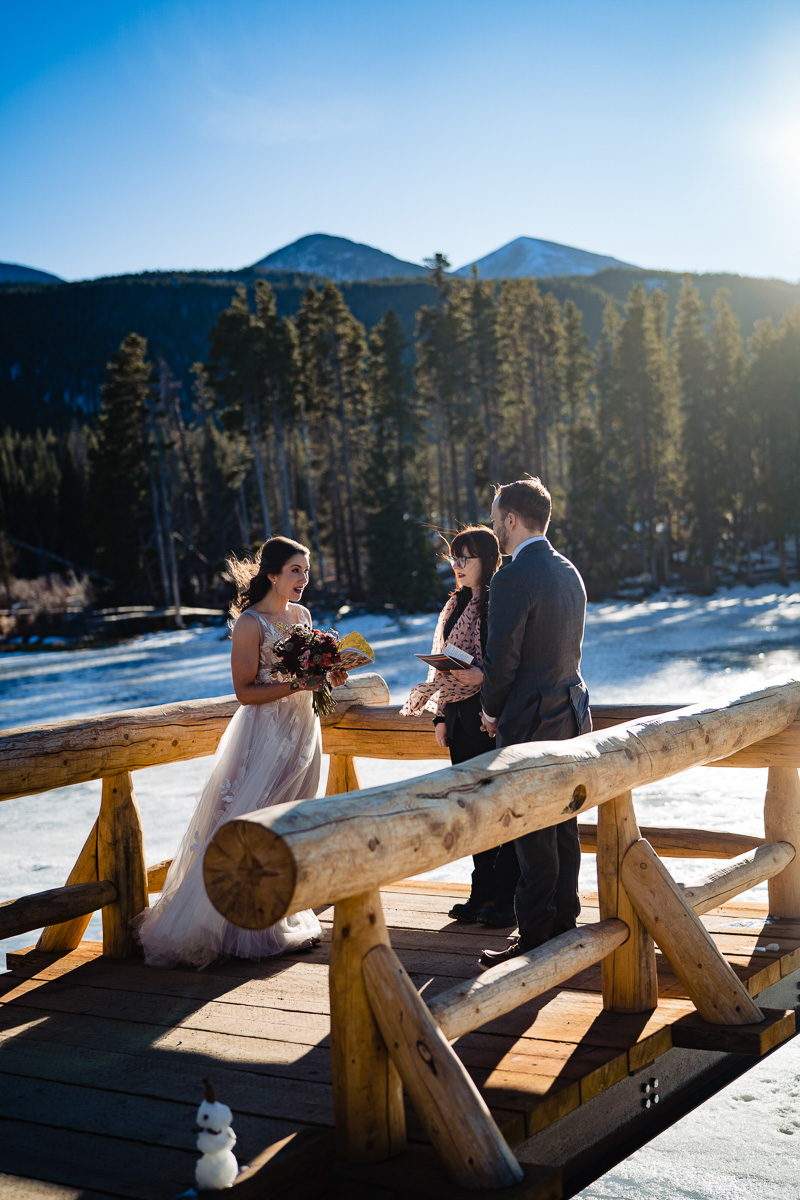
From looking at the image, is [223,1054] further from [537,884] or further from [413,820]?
[413,820]

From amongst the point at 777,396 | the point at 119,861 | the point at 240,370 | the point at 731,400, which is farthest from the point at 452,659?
the point at 777,396

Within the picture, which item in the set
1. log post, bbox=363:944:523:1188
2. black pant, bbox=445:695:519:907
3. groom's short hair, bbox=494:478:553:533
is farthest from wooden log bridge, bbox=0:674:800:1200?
groom's short hair, bbox=494:478:553:533

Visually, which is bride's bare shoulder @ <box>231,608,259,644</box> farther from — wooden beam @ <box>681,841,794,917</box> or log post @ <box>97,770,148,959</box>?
wooden beam @ <box>681,841,794,917</box>

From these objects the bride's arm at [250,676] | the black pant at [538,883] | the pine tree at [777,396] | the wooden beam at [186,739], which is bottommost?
the black pant at [538,883]

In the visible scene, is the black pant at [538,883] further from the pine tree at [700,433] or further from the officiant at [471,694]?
the pine tree at [700,433]

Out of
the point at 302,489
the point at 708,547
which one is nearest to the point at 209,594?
the point at 302,489

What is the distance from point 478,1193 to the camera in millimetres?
2375

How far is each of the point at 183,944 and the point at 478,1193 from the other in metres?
2.31

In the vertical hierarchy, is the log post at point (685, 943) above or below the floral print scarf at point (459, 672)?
below

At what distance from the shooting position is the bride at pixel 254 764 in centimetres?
443

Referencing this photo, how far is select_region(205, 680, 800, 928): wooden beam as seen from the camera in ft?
7.18

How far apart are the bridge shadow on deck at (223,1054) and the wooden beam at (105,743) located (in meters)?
0.90

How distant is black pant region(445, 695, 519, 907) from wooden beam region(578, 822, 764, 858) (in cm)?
42

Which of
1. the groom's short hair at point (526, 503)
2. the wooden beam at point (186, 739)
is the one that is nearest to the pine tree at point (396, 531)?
the wooden beam at point (186, 739)
